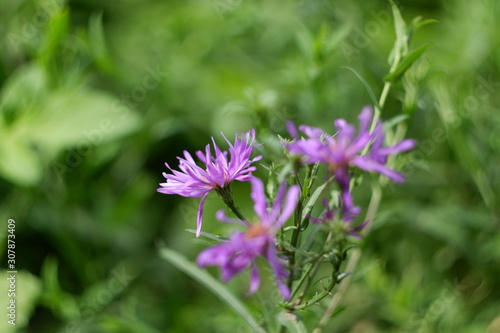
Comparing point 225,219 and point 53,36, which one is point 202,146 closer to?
point 53,36

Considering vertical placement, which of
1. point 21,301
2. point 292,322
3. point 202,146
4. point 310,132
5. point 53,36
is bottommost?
point 21,301

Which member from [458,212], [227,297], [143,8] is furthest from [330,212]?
[143,8]

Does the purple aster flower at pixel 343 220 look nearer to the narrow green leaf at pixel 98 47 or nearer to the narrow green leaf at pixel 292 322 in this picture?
the narrow green leaf at pixel 292 322

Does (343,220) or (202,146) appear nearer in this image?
(343,220)

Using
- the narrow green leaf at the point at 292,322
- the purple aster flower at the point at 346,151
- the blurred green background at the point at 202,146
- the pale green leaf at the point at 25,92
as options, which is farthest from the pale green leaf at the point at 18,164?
the purple aster flower at the point at 346,151

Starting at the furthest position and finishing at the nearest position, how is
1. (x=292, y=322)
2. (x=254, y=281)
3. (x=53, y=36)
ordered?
(x=53, y=36) → (x=292, y=322) → (x=254, y=281)

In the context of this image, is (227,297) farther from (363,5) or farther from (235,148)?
(363,5)

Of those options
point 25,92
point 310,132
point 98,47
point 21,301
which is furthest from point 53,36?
point 310,132
